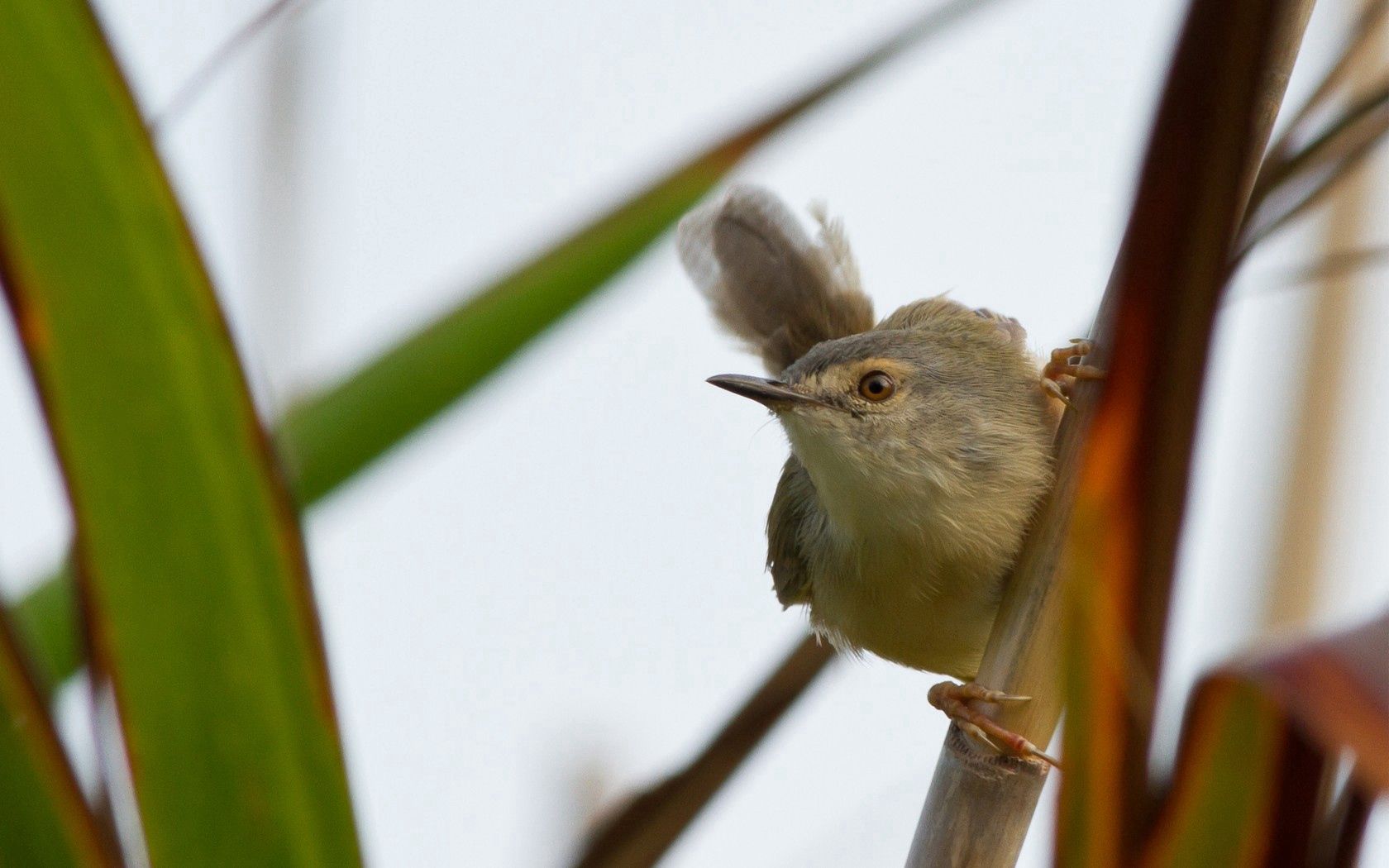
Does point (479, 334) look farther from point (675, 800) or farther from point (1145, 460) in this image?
point (1145, 460)

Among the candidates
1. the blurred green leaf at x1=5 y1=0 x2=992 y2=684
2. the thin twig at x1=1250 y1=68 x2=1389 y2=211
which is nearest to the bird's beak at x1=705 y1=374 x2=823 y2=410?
the blurred green leaf at x1=5 y1=0 x2=992 y2=684

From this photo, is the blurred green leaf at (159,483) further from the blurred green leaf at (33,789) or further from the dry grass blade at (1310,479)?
the dry grass blade at (1310,479)

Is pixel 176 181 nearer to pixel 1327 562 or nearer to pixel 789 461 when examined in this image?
pixel 789 461

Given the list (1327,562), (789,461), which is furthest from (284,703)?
(1327,562)

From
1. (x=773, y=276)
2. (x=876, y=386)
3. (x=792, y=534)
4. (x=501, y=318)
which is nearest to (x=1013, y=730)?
(x=501, y=318)

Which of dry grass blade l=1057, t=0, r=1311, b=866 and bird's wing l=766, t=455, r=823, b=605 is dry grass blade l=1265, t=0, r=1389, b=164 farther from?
bird's wing l=766, t=455, r=823, b=605

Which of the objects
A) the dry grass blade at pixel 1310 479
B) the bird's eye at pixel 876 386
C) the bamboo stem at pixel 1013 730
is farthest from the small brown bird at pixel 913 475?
the dry grass blade at pixel 1310 479
